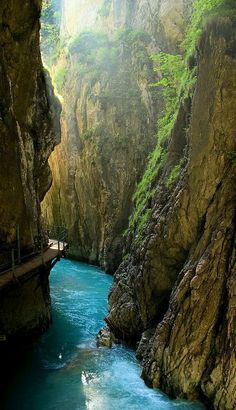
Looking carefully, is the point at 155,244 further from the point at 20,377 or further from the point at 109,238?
the point at 109,238

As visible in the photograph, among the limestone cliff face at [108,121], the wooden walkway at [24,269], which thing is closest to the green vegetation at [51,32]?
the limestone cliff face at [108,121]

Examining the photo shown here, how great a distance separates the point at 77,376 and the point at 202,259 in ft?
15.6

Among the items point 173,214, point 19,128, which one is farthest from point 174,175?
point 19,128

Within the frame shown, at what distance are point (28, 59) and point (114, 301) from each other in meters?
8.44

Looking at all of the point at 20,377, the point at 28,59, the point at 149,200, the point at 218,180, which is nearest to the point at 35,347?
the point at 20,377

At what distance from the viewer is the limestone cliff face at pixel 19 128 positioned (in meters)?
11.7

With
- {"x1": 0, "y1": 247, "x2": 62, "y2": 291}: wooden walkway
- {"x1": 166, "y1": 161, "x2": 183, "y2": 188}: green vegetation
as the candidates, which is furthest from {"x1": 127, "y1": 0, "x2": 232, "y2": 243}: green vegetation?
{"x1": 0, "y1": 247, "x2": 62, "y2": 291}: wooden walkway

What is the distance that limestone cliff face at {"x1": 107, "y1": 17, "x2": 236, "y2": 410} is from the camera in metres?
9.38

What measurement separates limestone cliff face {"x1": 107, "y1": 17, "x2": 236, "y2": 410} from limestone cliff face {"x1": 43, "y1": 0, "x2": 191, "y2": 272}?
1258cm

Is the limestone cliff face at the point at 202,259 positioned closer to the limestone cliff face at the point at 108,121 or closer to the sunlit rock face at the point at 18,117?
the sunlit rock face at the point at 18,117

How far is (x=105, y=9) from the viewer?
2978 centimetres

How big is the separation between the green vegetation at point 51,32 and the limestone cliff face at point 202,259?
25.8 m

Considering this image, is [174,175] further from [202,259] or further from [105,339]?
[105,339]

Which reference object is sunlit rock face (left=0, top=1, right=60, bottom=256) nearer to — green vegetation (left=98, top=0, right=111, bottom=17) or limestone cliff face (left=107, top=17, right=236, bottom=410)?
limestone cliff face (left=107, top=17, right=236, bottom=410)
